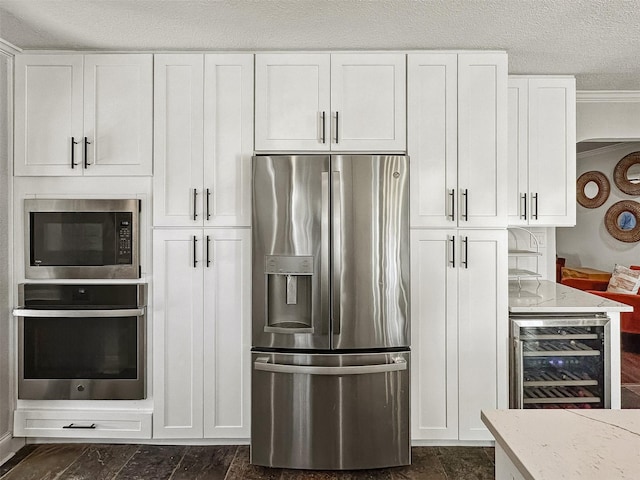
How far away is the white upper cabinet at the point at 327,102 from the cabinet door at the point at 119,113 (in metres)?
0.67

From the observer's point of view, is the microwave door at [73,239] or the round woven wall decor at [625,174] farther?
the round woven wall decor at [625,174]

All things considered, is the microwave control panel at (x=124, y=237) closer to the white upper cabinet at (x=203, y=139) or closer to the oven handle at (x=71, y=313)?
the white upper cabinet at (x=203, y=139)

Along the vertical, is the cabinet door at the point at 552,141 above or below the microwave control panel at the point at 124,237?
above

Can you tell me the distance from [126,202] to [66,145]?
0.49 m

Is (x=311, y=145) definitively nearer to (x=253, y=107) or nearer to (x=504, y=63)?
(x=253, y=107)

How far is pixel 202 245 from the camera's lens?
9.19ft

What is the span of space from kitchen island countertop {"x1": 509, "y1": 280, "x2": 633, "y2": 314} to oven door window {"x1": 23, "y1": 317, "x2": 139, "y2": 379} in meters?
2.30

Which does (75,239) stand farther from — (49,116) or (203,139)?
(203,139)

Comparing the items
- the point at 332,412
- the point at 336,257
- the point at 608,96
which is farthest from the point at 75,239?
the point at 608,96

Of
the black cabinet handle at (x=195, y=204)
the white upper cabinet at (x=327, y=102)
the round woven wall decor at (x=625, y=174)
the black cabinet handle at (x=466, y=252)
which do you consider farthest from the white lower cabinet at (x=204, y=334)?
the round woven wall decor at (x=625, y=174)

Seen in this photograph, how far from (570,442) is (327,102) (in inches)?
86.9

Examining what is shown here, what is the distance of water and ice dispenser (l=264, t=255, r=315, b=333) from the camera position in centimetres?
258

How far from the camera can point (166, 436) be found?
2.82 m

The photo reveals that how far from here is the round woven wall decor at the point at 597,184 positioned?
6.86 meters
